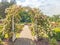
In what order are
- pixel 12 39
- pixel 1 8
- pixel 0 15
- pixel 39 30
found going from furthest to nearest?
pixel 1 8, pixel 0 15, pixel 12 39, pixel 39 30

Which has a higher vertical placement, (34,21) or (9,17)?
(9,17)

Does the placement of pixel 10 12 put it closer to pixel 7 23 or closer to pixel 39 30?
pixel 7 23

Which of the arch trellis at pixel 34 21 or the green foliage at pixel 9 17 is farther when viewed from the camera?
the green foliage at pixel 9 17

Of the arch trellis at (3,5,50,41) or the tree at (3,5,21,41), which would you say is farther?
the tree at (3,5,21,41)

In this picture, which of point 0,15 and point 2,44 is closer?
point 2,44

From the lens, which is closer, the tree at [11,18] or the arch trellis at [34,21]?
the arch trellis at [34,21]

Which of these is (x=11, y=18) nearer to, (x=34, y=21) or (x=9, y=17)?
(x=9, y=17)

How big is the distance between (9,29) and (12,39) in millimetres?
694

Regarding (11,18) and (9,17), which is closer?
(9,17)

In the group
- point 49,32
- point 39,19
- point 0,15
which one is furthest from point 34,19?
point 0,15

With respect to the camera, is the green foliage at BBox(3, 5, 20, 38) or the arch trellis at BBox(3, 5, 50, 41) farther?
the green foliage at BBox(3, 5, 20, 38)

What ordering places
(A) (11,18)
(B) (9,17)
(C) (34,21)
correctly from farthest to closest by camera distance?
1. (A) (11,18)
2. (B) (9,17)
3. (C) (34,21)

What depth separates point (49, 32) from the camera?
12.7 metres

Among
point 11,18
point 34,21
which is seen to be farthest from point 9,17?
point 34,21
